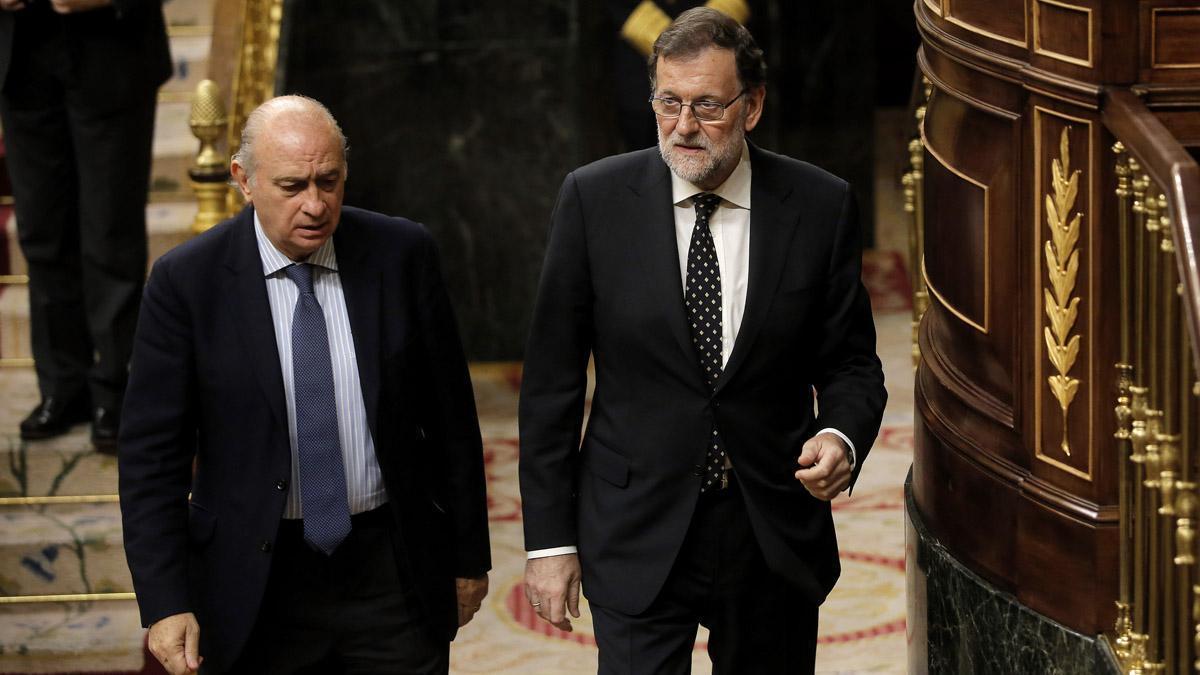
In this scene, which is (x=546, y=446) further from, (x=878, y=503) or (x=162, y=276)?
(x=878, y=503)

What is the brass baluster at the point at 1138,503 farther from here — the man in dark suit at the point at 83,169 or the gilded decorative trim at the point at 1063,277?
the man in dark suit at the point at 83,169

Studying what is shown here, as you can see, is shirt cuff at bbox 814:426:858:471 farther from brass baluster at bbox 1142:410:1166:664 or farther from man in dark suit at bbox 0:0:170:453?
man in dark suit at bbox 0:0:170:453

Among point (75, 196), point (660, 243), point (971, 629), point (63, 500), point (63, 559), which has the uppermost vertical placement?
point (660, 243)

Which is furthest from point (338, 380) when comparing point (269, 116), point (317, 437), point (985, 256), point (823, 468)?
point (985, 256)

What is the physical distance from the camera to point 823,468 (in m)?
3.76

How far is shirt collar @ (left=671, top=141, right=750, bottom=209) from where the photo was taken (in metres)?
3.99

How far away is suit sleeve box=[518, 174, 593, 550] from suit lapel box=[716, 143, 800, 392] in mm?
311

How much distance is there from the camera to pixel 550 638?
245 inches

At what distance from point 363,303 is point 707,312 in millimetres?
701

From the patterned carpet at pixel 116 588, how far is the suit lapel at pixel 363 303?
2.16 m

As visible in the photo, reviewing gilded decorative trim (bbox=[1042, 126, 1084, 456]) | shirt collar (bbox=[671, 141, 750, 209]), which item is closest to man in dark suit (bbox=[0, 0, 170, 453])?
shirt collar (bbox=[671, 141, 750, 209])

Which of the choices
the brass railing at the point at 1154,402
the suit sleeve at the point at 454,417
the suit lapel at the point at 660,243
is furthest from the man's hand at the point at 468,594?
the brass railing at the point at 1154,402

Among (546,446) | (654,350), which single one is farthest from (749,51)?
(546,446)

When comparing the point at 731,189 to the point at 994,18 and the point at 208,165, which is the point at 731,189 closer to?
the point at 994,18
